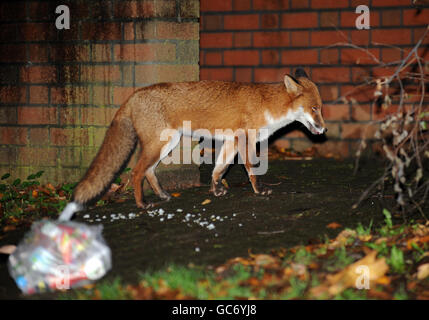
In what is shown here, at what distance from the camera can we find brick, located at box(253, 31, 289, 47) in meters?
7.09

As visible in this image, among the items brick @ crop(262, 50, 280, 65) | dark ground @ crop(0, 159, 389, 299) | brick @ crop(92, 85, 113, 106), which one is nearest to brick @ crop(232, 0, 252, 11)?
brick @ crop(262, 50, 280, 65)

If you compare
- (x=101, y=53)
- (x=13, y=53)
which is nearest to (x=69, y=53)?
(x=101, y=53)

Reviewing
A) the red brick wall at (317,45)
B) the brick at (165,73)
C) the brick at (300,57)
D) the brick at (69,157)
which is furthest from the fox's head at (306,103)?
the brick at (69,157)

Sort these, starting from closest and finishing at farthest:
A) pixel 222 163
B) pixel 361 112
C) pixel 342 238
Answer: pixel 342 238 < pixel 222 163 < pixel 361 112

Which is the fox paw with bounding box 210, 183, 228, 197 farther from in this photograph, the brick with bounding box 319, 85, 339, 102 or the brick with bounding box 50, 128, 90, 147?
the brick with bounding box 319, 85, 339, 102

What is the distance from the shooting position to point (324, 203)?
185 inches

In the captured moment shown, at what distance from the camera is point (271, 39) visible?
7.13 meters

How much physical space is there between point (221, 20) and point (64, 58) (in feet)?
7.77

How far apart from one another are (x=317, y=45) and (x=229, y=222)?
11.8 feet

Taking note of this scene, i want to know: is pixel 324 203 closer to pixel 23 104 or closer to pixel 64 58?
pixel 64 58

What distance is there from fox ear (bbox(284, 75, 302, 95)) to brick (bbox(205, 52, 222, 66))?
2111 millimetres

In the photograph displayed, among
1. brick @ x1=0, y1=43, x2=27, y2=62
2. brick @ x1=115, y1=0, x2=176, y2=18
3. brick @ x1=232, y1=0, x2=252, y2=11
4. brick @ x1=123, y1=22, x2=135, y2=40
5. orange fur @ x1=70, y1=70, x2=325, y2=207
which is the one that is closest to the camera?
orange fur @ x1=70, y1=70, x2=325, y2=207

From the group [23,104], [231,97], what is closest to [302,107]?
[231,97]

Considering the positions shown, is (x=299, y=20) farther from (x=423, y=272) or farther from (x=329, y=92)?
(x=423, y=272)
